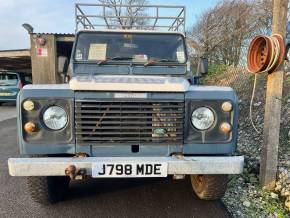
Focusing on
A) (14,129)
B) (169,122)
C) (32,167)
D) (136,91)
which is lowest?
(14,129)

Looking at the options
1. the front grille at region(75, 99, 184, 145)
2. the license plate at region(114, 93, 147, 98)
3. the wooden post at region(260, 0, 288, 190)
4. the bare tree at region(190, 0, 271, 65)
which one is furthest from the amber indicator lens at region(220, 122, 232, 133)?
the bare tree at region(190, 0, 271, 65)

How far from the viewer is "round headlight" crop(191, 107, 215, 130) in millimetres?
3240

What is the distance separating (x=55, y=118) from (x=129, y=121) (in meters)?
0.71

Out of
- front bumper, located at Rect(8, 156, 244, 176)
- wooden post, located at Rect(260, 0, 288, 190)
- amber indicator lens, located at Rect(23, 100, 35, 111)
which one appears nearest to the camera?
front bumper, located at Rect(8, 156, 244, 176)

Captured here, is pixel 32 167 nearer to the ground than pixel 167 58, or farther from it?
nearer to the ground

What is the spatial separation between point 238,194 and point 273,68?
63.2 inches

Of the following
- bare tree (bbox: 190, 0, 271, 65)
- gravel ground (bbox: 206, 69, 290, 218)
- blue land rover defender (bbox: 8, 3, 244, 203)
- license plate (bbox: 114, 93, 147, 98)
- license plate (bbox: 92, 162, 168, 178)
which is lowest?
gravel ground (bbox: 206, 69, 290, 218)

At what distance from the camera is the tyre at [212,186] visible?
3576 millimetres

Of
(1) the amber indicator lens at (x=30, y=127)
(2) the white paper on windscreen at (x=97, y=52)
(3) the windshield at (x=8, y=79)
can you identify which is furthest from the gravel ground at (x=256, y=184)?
(3) the windshield at (x=8, y=79)

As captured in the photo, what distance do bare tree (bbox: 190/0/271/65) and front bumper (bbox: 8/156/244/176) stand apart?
1417 centimetres

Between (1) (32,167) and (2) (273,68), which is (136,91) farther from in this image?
(2) (273,68)

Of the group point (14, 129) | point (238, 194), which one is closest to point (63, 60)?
point (238, 194)

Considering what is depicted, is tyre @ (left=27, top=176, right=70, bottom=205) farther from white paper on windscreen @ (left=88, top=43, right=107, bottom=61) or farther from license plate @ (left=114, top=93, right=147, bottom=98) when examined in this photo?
white paper on windscreen @ (left=88, top=43, right=107, bottom=61)

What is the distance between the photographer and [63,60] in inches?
188
